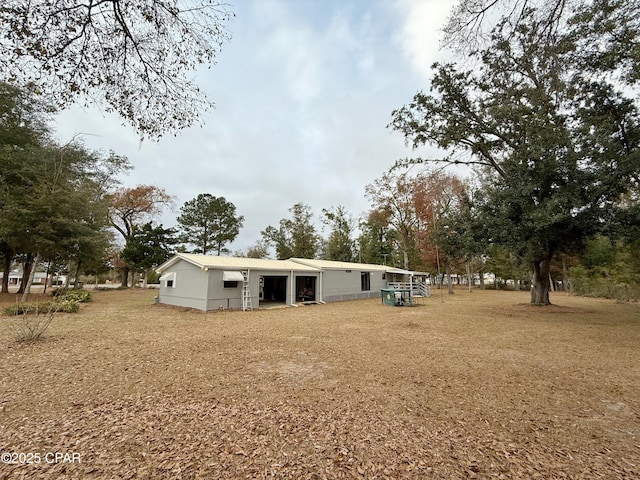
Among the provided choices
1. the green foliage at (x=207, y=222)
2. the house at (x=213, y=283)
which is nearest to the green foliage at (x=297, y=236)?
the green foliage at (x=207, y=222)

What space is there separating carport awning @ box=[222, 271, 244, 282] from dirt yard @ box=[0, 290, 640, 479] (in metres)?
5.38

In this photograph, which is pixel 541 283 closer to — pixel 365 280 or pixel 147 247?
pixel 365 280

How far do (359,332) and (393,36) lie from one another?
7.68 m

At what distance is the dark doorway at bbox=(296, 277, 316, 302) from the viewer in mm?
17953

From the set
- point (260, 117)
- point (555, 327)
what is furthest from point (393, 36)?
point (555, 327)

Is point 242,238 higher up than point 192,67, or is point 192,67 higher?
point 242,238

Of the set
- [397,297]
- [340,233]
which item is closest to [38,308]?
[397,297]

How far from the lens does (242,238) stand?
39781mm

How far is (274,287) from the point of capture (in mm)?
20484

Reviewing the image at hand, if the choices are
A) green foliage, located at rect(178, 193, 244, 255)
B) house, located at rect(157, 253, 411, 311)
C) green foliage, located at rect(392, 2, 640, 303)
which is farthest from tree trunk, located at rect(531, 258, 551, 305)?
green foliage, located at rect(178, 193, 244, 255)

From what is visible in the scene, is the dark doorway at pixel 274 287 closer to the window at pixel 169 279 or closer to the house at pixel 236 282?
the house at pixel 236 282

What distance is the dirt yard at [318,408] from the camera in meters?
2.48

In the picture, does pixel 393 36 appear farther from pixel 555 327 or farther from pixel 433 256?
pixel 433 256

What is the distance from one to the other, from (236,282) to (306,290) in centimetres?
638
